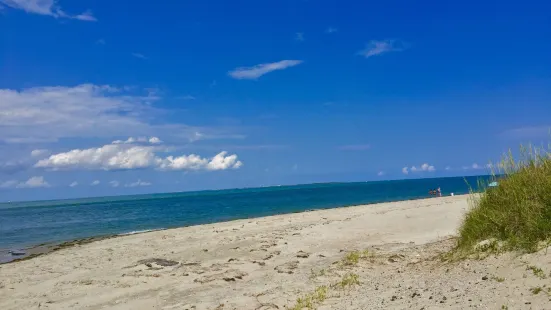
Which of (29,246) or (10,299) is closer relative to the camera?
(10,299)

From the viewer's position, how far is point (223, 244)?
1766 cm

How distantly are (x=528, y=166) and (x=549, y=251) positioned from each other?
112 inches

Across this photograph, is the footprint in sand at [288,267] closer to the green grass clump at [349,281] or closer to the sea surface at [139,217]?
the green grass clump at [349,281]

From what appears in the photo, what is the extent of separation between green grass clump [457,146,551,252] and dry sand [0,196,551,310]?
1.63 feet

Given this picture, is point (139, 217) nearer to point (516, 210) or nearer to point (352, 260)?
point (352, 260)

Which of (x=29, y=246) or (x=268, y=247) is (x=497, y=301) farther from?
(x=29, y=246)

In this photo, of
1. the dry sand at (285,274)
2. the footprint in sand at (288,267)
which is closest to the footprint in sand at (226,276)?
the dry sand at (285,274)

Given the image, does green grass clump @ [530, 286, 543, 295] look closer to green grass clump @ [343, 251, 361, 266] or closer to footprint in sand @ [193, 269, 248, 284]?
green grass clump @ [343, 251, 361, 266]

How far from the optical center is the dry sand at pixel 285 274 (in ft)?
22.2

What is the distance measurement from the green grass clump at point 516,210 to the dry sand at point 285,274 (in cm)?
50

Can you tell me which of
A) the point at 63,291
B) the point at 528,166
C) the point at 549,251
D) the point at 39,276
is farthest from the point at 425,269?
the point at 39,276

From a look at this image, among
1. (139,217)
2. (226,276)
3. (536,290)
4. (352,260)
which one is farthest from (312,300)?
(139,217)

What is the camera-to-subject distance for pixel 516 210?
26.1 feet

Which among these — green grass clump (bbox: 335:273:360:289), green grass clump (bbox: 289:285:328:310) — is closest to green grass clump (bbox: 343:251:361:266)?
green grass clump (bbox: 335:273:360:289)
